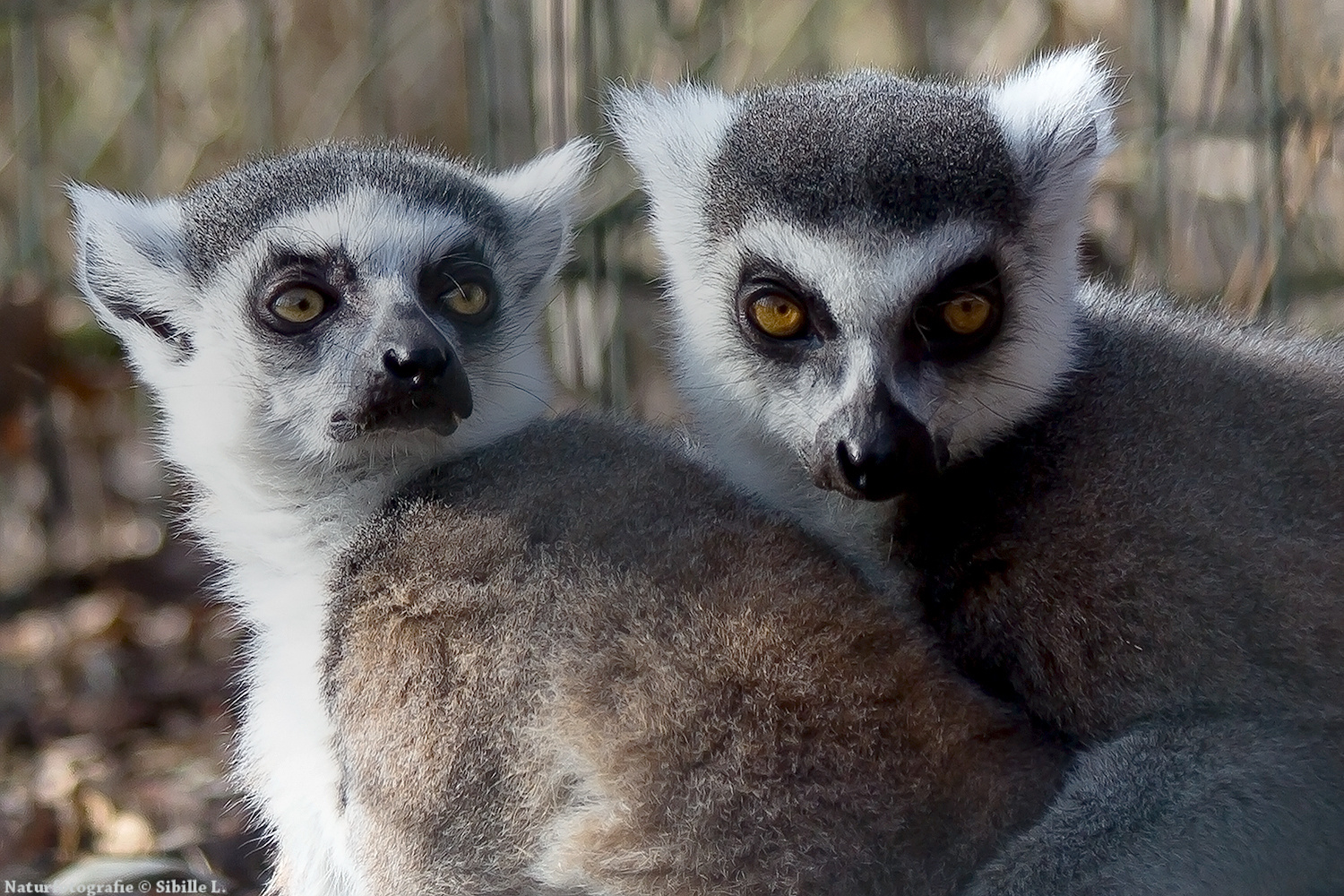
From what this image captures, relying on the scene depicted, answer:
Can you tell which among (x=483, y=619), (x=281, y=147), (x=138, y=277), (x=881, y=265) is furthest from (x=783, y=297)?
(x=281, y=147)

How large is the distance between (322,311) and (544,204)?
2.83 ft

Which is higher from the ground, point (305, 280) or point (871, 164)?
point (871, 164)

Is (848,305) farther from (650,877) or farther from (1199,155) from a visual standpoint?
(1199,155)

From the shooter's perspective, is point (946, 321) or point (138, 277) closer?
point (946, 321)

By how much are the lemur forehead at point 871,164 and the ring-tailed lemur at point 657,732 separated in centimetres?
89

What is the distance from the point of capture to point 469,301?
12.1 feet

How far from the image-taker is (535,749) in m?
2.99

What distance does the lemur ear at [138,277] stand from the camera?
3689 mm

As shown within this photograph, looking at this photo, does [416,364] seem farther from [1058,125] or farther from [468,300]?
[1058,125]

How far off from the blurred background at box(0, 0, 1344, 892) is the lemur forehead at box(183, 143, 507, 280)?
3.24 ft

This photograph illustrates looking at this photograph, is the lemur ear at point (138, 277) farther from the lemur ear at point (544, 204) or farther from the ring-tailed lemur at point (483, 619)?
the lemur ear at point (544, 204)

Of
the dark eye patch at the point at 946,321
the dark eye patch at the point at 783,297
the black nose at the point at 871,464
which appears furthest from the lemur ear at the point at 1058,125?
the black nose at the point at 871,464

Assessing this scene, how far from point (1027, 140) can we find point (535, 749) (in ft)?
6.54

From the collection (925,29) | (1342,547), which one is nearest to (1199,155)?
(925,29)
